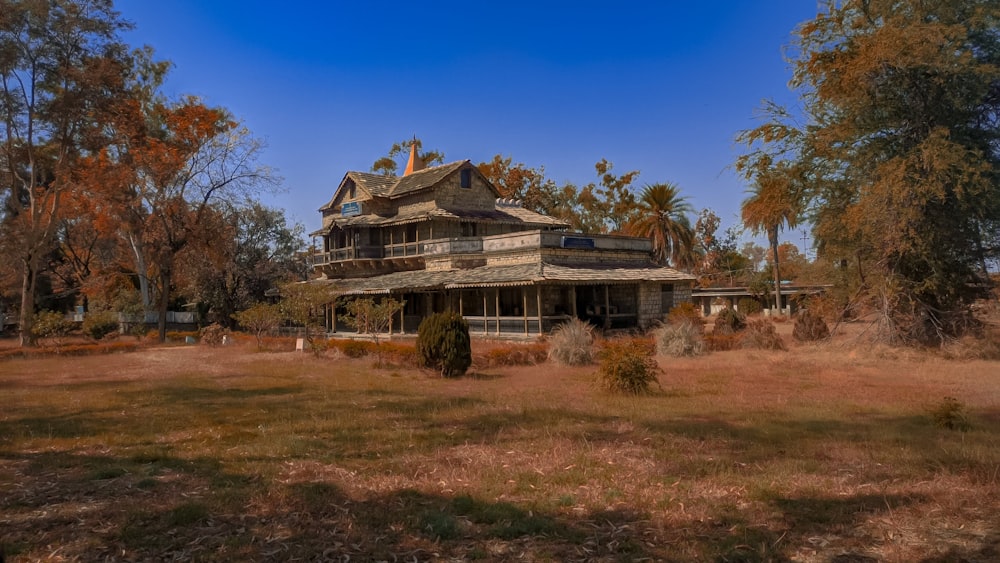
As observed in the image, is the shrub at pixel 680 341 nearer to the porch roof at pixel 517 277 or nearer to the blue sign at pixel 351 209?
the porch roof at pixel 517 277

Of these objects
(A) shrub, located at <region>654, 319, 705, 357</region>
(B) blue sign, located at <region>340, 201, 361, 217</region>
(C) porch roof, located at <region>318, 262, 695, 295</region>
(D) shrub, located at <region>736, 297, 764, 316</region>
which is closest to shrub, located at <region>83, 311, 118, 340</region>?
(C) porch roof, located at <region>318, 262, 695, 295</region>

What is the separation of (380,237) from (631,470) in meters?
32.4

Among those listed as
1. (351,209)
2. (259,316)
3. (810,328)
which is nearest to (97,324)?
(259,316)

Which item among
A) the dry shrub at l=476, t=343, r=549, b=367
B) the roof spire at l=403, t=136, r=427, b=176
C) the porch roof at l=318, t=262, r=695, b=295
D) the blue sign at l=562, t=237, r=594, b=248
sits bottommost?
the dry shrub at l=476, t=343, r=549, b=367

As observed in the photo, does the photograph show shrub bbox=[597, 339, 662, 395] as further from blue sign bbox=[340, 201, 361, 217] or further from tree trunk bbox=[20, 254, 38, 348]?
blue sign bbox=[340, 201, 361, 217]

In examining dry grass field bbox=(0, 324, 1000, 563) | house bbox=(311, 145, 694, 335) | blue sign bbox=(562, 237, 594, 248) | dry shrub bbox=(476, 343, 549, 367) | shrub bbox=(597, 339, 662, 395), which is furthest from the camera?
blue sign bbox=(562, 237, 594, 248)

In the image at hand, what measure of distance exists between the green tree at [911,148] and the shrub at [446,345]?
13010 mm

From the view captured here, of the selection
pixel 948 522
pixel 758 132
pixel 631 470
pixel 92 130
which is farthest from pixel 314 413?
pixel 92 130

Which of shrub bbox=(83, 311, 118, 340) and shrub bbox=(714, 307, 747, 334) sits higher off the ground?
shrub bbox=(83, 311, 118, 340)

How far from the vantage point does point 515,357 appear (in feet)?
66.4

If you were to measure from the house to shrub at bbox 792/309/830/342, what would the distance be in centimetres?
609

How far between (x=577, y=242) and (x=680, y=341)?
9165 millimetres

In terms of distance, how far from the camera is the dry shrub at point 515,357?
1977cm

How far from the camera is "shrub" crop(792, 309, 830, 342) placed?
24016mm
